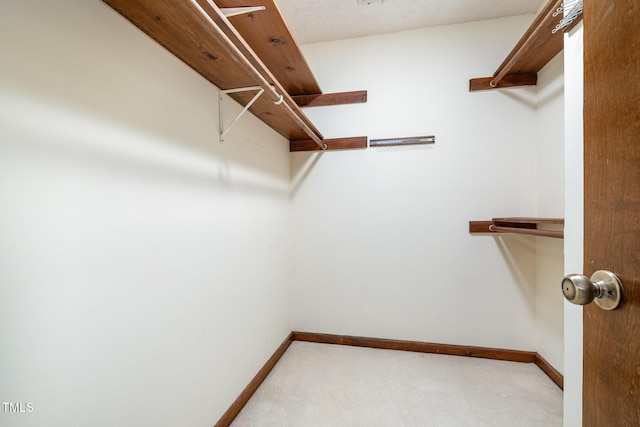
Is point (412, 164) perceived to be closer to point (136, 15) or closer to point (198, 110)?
point (198, 110)

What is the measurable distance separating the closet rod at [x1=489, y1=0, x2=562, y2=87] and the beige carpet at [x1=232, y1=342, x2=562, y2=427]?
2.24 meters

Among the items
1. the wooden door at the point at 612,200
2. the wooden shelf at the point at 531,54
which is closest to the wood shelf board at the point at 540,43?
the wooden shelf at the point at 531,54

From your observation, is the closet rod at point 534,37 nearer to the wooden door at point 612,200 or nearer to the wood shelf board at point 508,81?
the wood shelf board at point 508,81

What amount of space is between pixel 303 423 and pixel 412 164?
2056 mm

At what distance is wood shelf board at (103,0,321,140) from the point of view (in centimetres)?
85

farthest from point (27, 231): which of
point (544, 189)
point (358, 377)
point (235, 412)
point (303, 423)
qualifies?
point (544, 189)

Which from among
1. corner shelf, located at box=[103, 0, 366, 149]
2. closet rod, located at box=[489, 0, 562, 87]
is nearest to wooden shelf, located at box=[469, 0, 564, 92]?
closet rod, located at box=[489, 0, 562, 87]

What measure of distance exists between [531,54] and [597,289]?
6.66ft

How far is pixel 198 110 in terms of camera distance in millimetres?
1286

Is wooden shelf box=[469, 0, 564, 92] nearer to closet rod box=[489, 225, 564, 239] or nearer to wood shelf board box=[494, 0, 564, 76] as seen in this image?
wood shelf board box=[494, 0, 564, 76]

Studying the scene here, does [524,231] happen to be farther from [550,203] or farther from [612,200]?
[612,200]

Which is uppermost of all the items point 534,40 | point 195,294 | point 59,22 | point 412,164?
point 534,40

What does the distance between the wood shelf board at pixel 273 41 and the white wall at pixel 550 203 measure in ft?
5.86

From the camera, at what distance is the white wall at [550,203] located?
1.83 m
